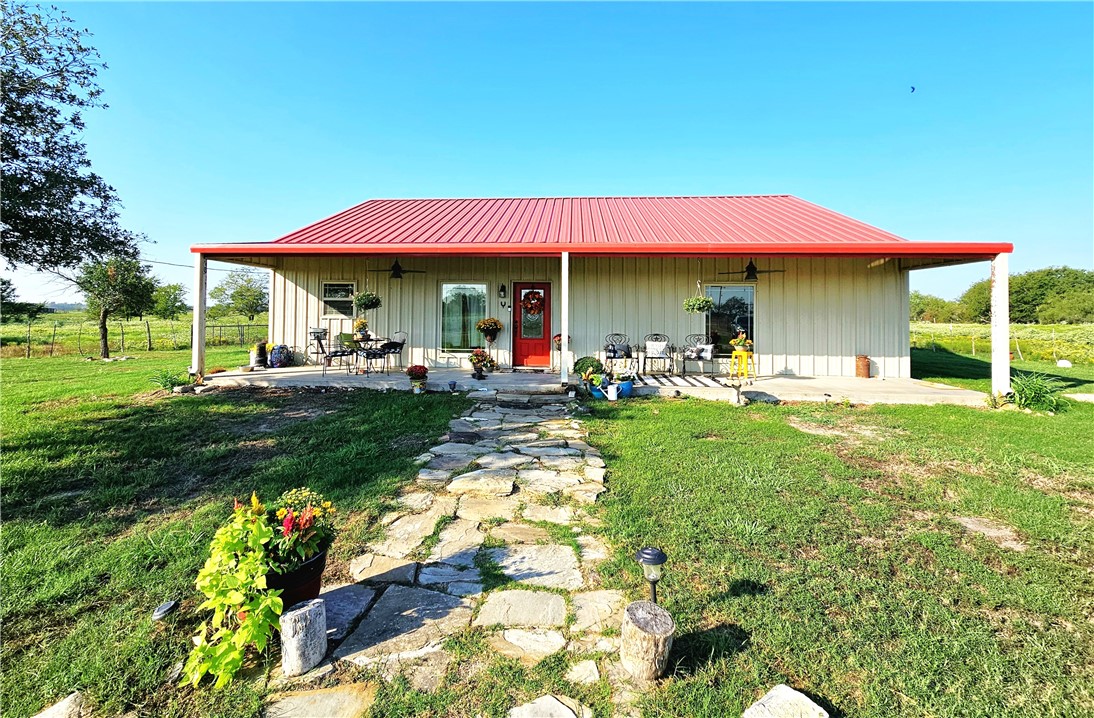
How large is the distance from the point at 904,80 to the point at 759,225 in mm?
3902

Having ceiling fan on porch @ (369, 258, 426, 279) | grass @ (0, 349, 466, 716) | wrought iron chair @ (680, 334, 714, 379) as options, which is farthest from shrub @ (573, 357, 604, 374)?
ceiling fan on porch @ (369, 258, 426, 279)

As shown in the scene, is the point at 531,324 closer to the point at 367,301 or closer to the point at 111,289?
the point at 367,301

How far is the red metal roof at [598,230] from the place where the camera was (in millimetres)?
7156

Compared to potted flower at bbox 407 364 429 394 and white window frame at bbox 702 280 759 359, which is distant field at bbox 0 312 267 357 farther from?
white window frame at bbox 702 280 759 359

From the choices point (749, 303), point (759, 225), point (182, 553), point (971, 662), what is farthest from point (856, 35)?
point (182, 553)

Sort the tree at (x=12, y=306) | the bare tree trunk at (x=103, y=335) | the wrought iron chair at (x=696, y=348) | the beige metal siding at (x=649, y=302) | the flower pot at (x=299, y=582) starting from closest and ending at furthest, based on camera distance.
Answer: the flower pot at (x=299, y=582), the wrought iron chair at (x=696, y=348), the beige metal siding at (x=649, y=302), the tree at (x=12, y=306), the bare tree trunk at (x=103, y=335)

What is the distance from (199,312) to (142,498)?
5.15 meters

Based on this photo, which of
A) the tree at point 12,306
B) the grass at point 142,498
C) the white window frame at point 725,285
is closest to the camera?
the grass at point 142,498

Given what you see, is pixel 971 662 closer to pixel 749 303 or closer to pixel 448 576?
pixel 448 576

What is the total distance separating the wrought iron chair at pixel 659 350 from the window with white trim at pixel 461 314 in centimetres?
341

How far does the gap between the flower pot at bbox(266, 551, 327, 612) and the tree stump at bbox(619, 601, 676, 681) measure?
54.0 inches

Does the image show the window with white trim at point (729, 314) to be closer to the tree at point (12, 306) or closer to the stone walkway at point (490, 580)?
the stone walkway at point (490, 580)

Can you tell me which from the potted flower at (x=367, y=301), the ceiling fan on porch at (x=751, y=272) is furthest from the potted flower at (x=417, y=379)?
the ceiling fan on porch at (x=751, y=272)

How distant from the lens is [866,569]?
2.40 m
